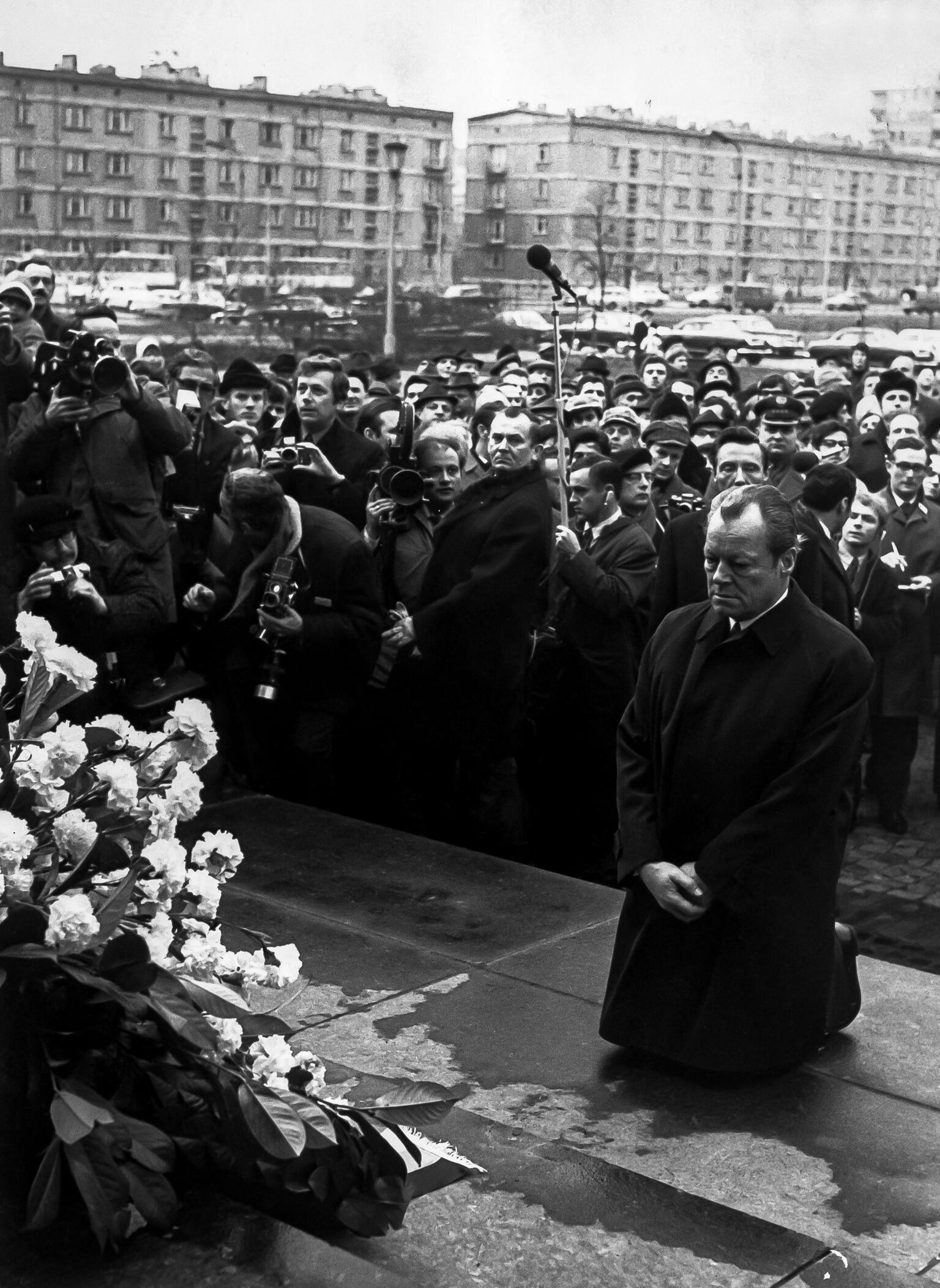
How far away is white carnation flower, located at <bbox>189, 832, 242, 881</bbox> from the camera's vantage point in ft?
10.2

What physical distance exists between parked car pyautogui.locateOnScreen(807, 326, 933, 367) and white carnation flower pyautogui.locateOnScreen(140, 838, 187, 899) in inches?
536

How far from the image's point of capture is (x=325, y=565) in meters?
7.04

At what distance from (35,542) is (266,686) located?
1.05m

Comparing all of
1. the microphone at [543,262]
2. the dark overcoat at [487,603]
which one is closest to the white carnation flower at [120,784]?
the dark overcoat at [487,603]

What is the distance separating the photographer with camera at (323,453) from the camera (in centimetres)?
782

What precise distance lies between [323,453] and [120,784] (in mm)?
5561

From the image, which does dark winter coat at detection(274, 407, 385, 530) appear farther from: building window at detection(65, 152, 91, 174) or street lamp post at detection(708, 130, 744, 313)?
street lamp post at detection(708, 130, 744, 313)

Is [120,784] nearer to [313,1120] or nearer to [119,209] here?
[313,1120]

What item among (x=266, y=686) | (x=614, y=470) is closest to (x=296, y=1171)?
(x=266, y=686)

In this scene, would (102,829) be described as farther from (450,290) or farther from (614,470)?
(450,290)

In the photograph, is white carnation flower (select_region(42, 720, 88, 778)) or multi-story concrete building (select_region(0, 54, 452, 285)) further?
multi-story concrete building (select_region(0, 54, 452, 285))

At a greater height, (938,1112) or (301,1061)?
(301,1061)

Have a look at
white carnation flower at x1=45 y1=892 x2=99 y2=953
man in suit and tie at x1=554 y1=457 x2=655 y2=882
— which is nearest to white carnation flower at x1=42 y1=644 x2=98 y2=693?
white carnation flower at x1=45 y1=892 x2=99 y2=953

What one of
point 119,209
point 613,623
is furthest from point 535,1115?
point 119,209
